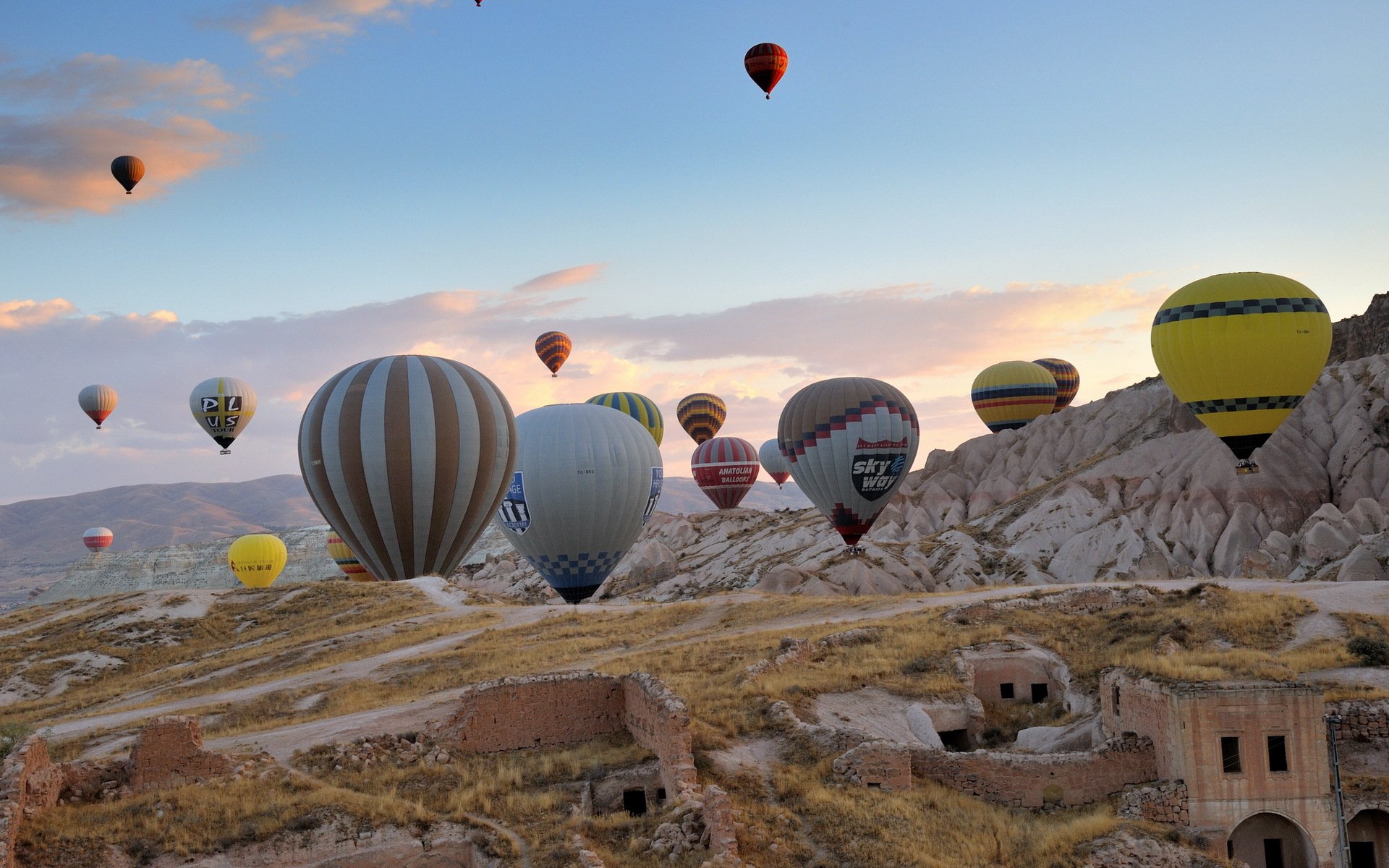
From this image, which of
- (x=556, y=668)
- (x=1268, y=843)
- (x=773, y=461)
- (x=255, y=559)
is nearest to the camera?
(x=1268, y=843)

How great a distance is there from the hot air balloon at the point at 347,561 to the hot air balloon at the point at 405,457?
50.6 m

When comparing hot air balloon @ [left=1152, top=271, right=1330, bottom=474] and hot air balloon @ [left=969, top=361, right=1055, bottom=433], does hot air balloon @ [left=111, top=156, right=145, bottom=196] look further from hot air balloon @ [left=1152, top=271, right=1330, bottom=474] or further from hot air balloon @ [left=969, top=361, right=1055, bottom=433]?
hot air balloon @ [left=969, top=361, right=1055, bottom=433]

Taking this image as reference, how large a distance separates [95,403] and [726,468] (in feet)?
254

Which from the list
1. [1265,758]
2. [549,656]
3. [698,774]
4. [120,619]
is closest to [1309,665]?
[1265,758]

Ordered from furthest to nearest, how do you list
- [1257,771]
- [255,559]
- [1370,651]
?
[255,559] → [1370,651] → [1257,771]

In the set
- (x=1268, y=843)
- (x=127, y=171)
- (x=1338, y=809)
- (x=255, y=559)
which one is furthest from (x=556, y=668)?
(x=255, y=559)

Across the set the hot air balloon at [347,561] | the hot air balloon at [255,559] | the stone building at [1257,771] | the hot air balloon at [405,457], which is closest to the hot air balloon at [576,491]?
the hot air balloon at [405,457]

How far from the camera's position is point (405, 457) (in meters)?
50.7

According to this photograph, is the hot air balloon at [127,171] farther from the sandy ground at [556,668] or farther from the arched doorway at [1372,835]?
the arched doorway at [1372,835]

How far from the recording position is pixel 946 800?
2330 centimetres

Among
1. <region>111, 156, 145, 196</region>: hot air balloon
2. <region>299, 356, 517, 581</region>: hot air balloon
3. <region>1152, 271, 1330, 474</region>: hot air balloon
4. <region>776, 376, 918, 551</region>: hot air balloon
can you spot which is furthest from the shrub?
<region>111, 156, 145, 196</region>: hot air balloon

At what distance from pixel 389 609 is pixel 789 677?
35508mm

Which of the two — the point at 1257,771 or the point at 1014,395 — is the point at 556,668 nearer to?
the point at 1257,771

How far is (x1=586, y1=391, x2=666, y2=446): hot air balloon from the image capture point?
A: 113188mm
